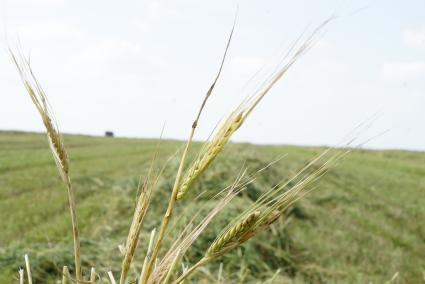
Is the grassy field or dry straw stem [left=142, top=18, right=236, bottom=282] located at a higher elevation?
dry straw stem [left=142, top=18, right=236, bottom=282]

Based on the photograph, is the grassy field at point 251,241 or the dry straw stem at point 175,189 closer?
the dry straw stem at point 175,189

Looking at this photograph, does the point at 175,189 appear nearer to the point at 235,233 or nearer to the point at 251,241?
the point at 235,233

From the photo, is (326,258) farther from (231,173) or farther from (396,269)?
(231,173)

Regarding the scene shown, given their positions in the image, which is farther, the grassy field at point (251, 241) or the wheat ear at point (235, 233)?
the grassy field at point (251, 241)

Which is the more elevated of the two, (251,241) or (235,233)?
(235,233)

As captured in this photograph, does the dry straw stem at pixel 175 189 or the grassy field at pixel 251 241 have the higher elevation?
the dry straw stem at pixel 175 189

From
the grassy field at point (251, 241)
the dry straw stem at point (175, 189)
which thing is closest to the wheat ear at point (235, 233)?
the dry straw stem at point (175, 189)

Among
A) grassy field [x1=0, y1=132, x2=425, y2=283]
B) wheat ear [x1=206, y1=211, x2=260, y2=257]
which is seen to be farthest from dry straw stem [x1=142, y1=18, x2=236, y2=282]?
grassy field [x1=0, y1=132, x2=425, y2=283]

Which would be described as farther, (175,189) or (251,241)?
(251,241)

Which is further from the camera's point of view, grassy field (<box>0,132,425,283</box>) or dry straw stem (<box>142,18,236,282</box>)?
grassy field (<box>0,132,425,283</box>)

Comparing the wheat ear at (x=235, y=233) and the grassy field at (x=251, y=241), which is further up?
the wheat ear at (x=235, y=233)

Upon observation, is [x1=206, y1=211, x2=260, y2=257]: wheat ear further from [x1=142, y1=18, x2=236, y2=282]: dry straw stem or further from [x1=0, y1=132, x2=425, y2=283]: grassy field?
[x1=0, y1=132, x2=425, y2=283]: grassy field

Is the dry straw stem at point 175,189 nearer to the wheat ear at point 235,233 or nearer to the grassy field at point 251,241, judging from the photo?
the wheat ear at point 235,233

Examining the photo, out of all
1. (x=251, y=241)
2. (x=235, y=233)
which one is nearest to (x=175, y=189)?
(x=235, y=233)
